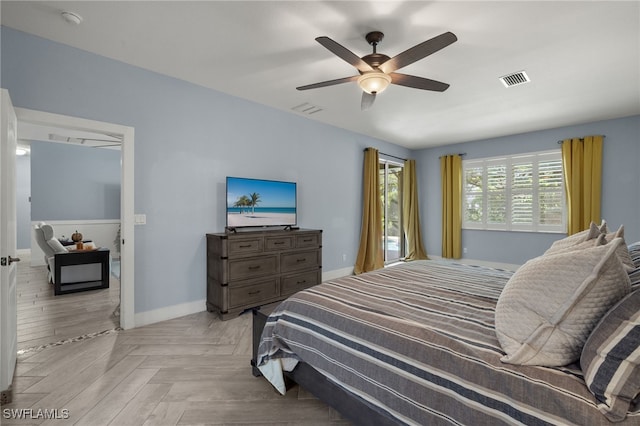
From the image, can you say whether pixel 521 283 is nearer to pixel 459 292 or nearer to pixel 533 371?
pixel 533 371

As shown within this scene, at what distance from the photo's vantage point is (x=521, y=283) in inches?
45.9

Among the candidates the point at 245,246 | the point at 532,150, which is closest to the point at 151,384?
the point at 245,246

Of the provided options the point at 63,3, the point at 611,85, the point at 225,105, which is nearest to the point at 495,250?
the point at 611,85

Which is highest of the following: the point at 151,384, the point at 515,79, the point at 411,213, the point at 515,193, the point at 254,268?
the point at 515,79

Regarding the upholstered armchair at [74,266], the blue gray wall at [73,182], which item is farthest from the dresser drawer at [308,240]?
the blue gray wall at [73,182]

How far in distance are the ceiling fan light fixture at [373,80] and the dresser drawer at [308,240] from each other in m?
2.09

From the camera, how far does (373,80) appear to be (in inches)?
92.4

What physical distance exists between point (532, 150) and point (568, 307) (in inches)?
212

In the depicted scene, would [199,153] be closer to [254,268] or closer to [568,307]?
[254,268]

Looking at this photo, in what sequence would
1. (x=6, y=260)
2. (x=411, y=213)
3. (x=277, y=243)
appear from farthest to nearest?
(x=411, y=213) → (x=277, y=243) → (x=6, y=260)

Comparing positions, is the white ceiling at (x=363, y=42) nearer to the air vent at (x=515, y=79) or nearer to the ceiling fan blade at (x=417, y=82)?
the air vent at (x=515, y=79)

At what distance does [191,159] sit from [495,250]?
5.62m

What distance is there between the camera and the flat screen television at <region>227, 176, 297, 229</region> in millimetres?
3529

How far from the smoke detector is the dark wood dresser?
82.8 inches
